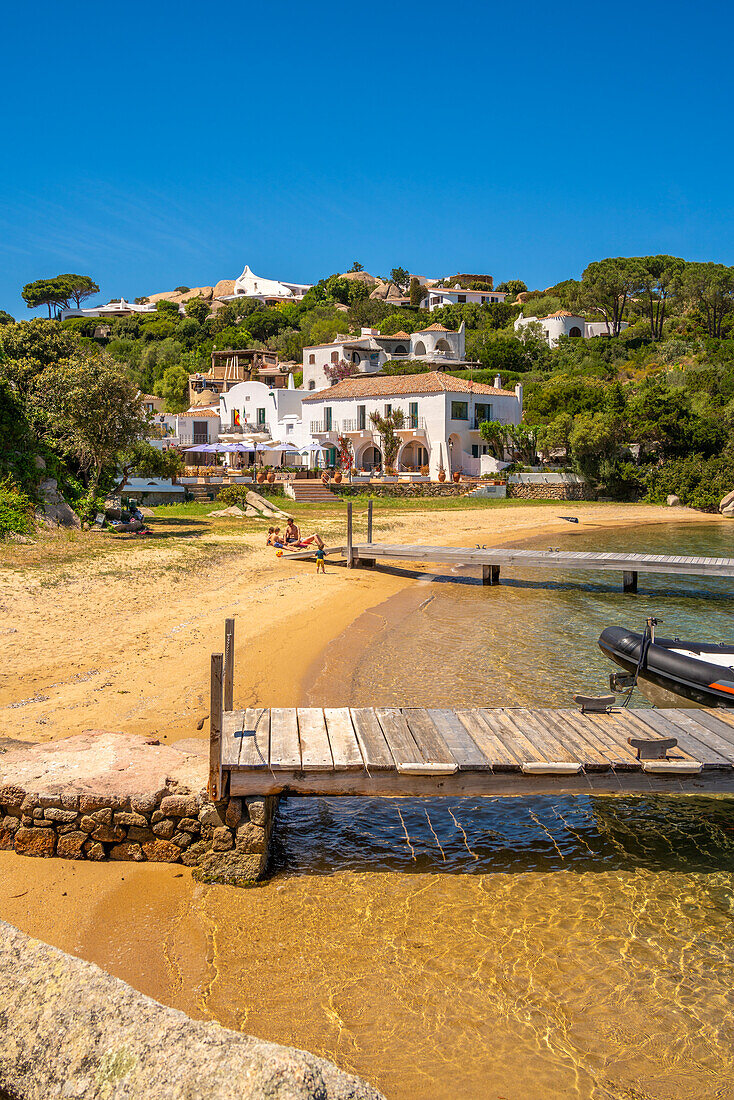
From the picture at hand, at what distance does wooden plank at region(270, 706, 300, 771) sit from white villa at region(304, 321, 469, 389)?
6355 centimetres

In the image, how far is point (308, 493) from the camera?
40.7 meters

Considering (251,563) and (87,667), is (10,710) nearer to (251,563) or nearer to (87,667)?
(87,667)

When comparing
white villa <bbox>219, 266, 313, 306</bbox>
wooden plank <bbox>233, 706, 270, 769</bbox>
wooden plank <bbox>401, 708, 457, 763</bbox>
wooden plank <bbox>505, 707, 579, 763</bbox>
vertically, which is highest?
white villa <bbox>219, 266, 313, 306</bbox>

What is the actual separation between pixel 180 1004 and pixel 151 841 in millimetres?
1618

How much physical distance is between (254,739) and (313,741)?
51cm

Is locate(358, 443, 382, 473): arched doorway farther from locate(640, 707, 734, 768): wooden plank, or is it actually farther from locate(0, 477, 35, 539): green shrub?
locate(640, 707, 734, 768): wooden plank

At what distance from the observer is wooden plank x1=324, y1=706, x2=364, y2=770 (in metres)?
6.18

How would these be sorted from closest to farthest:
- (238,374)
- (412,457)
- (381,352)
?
(412,457) < (381,352) < (238,374)

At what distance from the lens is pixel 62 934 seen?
5.21 m

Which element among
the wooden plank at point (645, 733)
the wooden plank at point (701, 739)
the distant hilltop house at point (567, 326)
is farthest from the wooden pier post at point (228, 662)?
the distant hilltop house at point (567, 326)

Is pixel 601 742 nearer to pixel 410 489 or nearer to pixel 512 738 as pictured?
pixel 512 738

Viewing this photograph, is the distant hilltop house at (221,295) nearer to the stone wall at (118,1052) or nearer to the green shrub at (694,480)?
the green shrub at (694,480)

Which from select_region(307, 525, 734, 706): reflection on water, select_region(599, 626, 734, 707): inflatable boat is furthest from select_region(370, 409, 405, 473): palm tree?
select_region(599, 626, 734, 707): inflatable boat

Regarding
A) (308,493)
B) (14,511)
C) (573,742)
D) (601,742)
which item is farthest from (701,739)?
(308,493)
